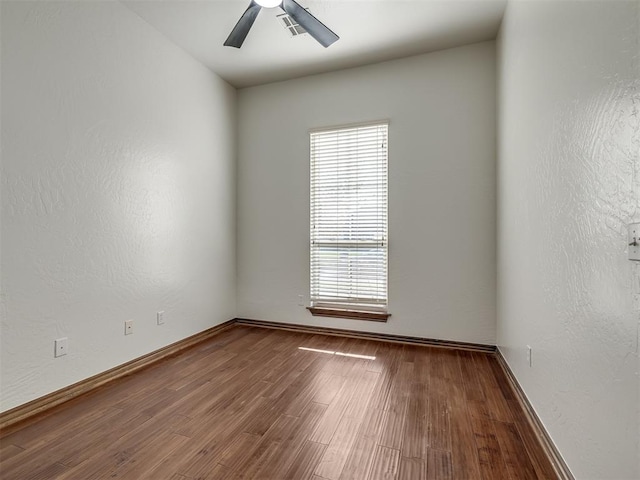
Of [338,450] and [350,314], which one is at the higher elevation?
[350,314]

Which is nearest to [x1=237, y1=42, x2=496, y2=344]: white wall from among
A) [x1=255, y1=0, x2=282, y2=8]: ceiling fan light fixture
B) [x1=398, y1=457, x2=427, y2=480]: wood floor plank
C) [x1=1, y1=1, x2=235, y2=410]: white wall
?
[x1=1, y1=1, x2=235, y2=410]: white wall

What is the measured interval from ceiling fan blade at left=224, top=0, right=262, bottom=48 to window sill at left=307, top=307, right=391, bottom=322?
8.71 ft

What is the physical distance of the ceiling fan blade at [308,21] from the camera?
83.8 inches

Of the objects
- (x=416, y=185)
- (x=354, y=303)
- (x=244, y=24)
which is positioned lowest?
(x=354, y=303)

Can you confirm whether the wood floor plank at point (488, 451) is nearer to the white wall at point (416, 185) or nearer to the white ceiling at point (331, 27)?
the white wall at point (416, 185)

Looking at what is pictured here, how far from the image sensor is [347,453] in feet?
5.34

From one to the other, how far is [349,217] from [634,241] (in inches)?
108

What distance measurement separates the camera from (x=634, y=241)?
934mm

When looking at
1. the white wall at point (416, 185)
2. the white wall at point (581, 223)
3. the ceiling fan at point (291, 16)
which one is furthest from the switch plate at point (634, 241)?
the white wall at point (416, 185)

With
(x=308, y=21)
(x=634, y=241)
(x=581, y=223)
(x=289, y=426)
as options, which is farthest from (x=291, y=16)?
(x=289, y=426)

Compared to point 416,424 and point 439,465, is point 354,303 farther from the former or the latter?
point 439,465

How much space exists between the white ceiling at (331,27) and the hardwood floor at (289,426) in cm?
293

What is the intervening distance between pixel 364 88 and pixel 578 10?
94.0 inches

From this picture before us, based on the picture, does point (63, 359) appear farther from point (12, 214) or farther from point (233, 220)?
point (233, 220)
